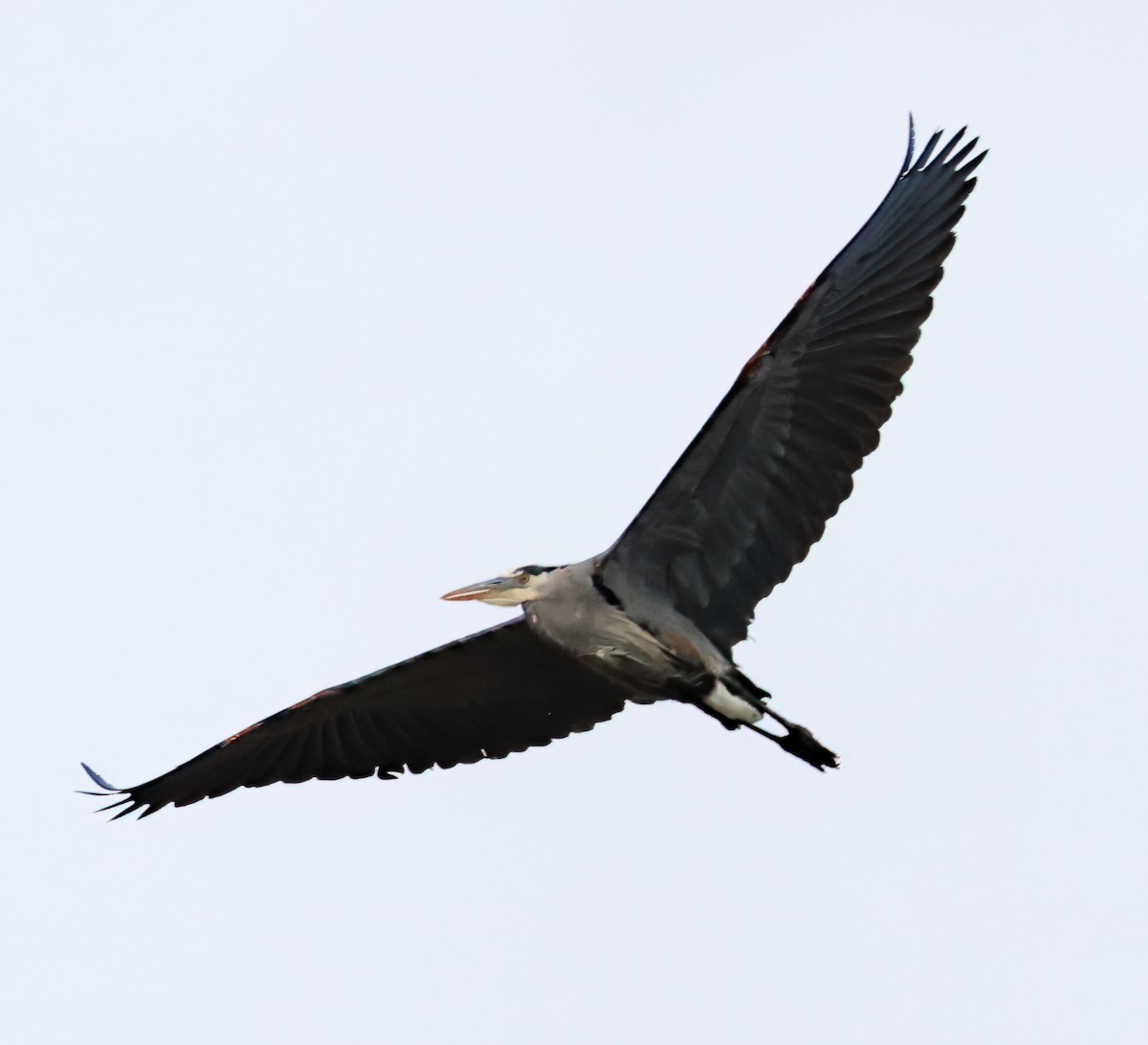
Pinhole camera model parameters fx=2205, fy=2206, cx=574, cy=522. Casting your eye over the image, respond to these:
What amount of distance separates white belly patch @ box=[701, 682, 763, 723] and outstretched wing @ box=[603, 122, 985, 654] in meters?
0.51

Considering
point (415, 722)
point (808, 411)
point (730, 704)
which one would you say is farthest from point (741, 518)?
point (415, 722)

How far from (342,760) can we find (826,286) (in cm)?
344

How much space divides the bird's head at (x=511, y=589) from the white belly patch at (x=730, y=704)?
2.98 ft

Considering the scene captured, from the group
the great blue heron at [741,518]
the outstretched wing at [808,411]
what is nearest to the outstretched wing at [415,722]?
the great blue heron at [741,518]

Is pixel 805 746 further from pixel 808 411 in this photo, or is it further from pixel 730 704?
pixel 808 411

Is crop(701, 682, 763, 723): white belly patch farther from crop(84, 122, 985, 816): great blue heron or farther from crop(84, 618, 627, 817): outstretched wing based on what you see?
crop(84, 618, 627, 817): outstretched wing

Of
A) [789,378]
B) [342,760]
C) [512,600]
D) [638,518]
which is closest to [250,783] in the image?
[342,760]

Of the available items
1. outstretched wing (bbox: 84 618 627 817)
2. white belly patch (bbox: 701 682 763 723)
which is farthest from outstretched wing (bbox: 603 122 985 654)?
outstretched wing (bbox: 84 618 627 817)

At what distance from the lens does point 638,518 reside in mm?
9812

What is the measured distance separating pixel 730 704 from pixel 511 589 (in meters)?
1.14

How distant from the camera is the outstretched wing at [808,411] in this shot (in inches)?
379

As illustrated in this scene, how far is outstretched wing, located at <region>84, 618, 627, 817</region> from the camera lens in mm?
10617

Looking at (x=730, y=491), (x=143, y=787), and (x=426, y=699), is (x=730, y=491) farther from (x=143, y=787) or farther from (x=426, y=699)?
(x=143, y=787)

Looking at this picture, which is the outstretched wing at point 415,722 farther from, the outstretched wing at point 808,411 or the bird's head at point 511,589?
the outstretched wing at point 808,411
